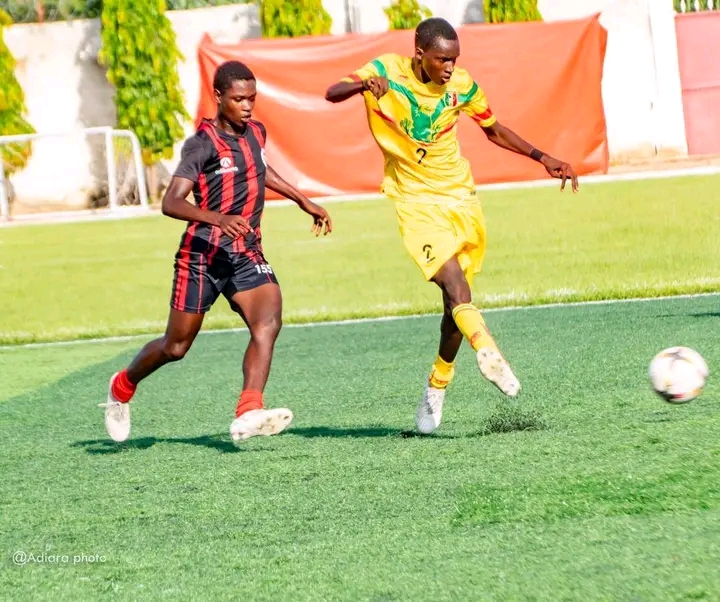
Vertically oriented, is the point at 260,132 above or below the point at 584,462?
above

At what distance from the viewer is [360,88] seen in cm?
727

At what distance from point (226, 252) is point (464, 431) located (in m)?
1.51

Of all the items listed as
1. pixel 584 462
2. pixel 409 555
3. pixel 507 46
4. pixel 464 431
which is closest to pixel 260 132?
pixel 464 431

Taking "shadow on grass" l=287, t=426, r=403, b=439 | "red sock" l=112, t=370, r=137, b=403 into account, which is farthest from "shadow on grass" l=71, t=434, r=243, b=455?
"shadow on grass" l=287, t=426, r=403, b=439

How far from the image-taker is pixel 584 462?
624cm

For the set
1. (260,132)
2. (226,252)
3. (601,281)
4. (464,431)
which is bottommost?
(601,281)

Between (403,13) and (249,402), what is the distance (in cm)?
1906

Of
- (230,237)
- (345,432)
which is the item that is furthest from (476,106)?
(345,432)

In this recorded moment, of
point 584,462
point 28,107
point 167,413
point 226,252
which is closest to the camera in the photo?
point 584,462

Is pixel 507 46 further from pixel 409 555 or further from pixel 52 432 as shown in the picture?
pixel 409 555

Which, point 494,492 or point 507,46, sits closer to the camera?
point 494,492

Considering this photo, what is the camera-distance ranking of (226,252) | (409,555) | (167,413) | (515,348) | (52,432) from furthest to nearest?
(515,348)
(167,413)
(52,432)
(226,252)
(409,555)

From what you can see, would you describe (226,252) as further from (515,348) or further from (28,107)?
(28,107)

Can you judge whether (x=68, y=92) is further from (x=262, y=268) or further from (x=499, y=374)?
(x=499, y=374)
